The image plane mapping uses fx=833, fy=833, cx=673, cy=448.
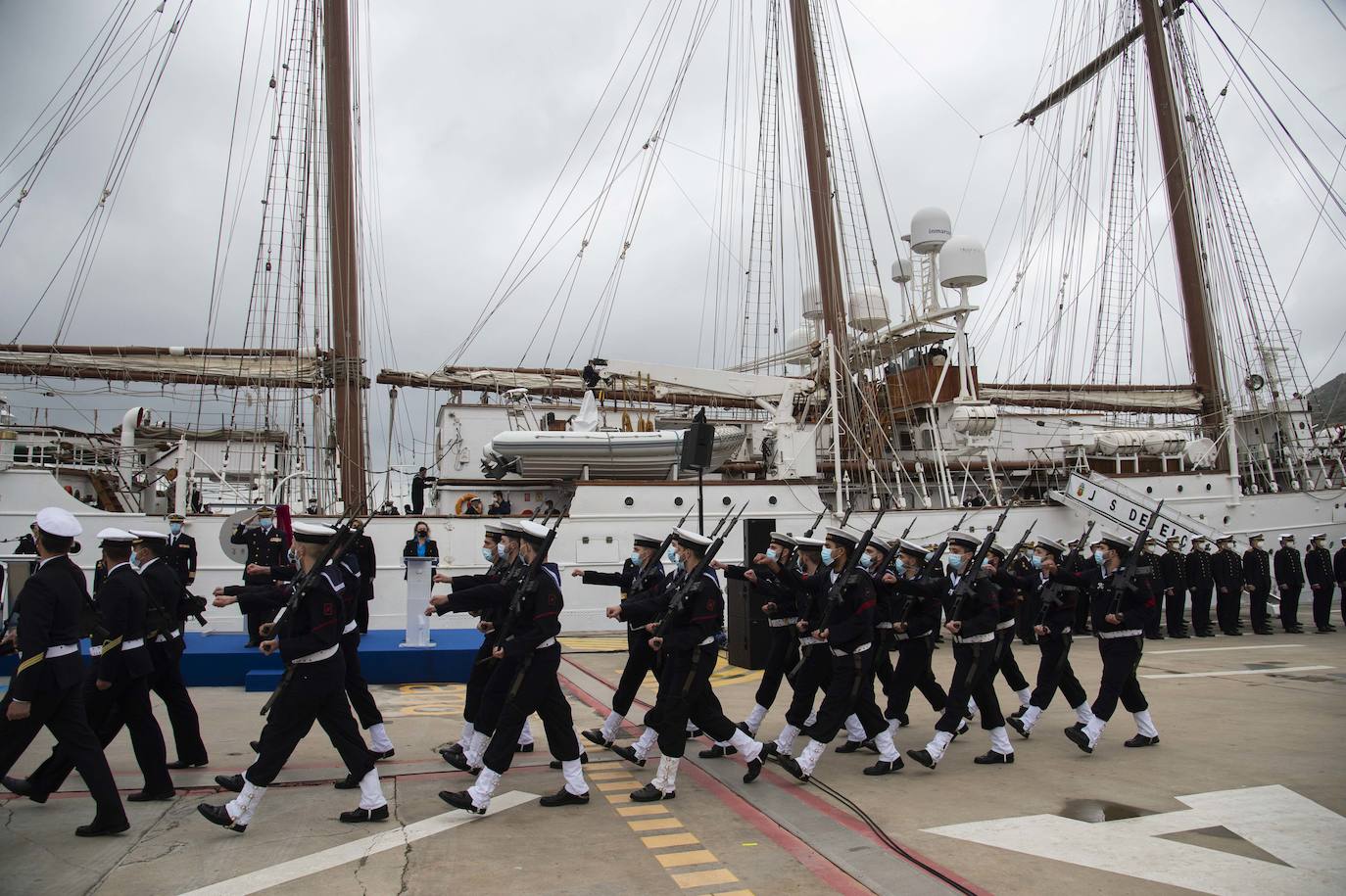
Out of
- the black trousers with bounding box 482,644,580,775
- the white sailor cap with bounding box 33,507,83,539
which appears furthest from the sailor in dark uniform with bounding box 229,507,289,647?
the black trousers with bounding box 482,644,580,775

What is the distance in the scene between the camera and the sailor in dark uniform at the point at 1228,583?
598 inches

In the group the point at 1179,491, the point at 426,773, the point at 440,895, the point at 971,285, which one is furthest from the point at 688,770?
the point at 1179,491

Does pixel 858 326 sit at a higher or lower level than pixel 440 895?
higher

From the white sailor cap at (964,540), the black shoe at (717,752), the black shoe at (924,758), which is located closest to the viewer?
the black shoe at (924,758)

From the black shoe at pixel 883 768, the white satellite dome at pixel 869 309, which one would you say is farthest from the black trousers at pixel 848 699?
the white satellite dome at pixel 869 309

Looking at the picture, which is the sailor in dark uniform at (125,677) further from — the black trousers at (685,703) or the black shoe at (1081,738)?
the black shoe at (1081,738)

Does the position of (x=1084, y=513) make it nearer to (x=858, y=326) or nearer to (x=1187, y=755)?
(x=858, y=326)

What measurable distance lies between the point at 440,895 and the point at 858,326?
2287cm

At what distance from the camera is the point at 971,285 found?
20547 millimetres

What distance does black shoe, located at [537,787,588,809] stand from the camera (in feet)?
17.6

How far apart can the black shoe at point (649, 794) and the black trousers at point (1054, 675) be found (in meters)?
3.67

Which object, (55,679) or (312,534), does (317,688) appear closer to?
(312,534)

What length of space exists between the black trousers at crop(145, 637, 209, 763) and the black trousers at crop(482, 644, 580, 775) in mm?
2373

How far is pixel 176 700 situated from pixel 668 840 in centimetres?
386
